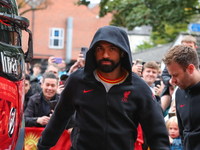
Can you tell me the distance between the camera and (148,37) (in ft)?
179

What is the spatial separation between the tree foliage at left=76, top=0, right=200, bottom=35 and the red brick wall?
17585 mm

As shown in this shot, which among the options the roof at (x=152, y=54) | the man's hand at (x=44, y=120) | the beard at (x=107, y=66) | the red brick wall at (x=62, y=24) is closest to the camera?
the beard at (x=107, y=66)

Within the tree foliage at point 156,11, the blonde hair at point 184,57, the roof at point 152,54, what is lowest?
the roof at point 152,54

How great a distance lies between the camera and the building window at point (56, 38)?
35281mm

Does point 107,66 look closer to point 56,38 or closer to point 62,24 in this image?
point 62,24

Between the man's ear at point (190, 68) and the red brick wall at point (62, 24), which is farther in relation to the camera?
the red brick wall at point (62, 24)

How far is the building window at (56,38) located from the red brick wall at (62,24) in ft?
1.29

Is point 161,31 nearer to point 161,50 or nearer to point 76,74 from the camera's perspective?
point 76,74

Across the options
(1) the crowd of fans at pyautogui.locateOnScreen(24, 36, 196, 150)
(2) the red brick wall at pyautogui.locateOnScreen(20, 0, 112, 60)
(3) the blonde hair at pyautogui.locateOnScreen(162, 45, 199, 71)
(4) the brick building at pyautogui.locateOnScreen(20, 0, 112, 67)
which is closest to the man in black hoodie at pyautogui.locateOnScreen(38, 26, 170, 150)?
(3) the blonde hair at pyautogui.locateOnScreen(162, 45, 199, 71)

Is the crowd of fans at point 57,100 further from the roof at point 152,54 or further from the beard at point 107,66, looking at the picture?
the roof at point 152,54

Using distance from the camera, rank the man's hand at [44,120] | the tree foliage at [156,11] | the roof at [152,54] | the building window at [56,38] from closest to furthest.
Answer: the man's hand at [44,120], the tree foliage at [156,11], the roof at [152,54], the building window at [56,38]

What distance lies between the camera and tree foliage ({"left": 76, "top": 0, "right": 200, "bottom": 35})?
53.3 feet

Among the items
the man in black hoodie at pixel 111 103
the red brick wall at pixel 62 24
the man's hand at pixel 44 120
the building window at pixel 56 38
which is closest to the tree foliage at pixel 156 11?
the man's hand at pixel 44 120

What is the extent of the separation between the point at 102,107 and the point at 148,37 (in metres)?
52.7
